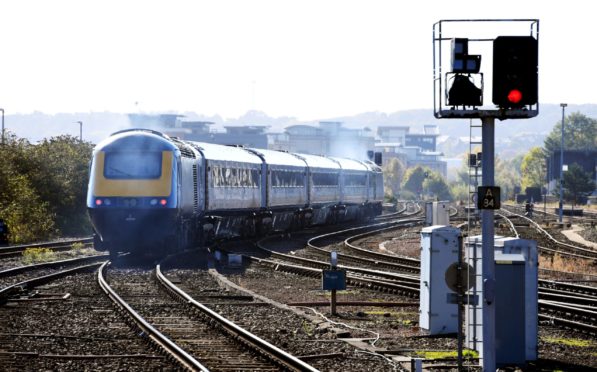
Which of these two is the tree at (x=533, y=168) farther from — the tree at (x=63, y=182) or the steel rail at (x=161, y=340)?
the steel rail at (x=161, y=340)

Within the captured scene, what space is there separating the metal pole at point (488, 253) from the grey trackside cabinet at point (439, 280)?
177 inches

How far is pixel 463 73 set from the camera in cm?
1112

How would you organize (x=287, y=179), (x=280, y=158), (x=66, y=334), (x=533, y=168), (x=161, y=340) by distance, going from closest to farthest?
(x=161, y=340) < (x=66, y=334) < (x=287, y=179) < (x=280, y=158) < (x=533, y=168)

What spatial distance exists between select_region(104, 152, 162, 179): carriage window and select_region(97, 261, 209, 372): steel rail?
9075mm

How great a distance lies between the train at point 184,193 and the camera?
3020 centimetres

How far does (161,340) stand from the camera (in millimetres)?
15062

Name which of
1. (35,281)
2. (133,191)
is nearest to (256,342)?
(35,281)

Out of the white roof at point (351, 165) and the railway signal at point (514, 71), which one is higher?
the railway signal at point (514, 71)

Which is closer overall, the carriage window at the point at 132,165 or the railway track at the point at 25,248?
the carriage window at the point at 132,165

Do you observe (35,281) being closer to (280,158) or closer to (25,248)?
(25,248)

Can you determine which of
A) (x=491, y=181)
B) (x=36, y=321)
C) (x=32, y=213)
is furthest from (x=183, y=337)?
(x=32, y=213)

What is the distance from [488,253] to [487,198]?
2.20ft

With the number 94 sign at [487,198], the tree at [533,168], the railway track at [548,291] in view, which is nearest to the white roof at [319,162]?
the railway track at [548,291]

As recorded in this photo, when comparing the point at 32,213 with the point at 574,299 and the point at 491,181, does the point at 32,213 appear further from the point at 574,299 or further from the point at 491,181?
the point at 491,181
